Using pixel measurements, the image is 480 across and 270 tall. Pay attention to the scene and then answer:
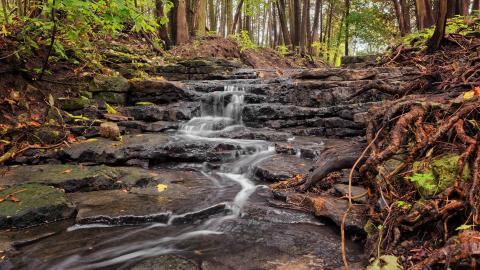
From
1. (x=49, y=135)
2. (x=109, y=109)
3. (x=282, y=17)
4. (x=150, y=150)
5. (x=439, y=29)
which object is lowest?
(x=150, y=150)

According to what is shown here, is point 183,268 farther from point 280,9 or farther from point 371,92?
point 280,9

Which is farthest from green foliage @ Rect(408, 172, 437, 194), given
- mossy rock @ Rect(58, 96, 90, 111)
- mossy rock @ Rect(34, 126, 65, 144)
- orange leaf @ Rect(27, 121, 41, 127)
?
mossy rock @ Rect(58, 96, 90, 111)

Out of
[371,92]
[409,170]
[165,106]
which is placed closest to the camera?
[409,170]

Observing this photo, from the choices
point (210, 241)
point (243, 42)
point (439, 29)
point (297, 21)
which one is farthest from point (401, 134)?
point (297, 21)

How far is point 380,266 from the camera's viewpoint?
2.90m

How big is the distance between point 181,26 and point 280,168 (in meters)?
12.3

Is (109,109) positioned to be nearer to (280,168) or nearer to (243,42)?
(280,168)

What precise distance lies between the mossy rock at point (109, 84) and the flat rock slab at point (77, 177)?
3.52 m

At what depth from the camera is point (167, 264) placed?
3.43 metres

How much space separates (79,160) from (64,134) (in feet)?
3.74

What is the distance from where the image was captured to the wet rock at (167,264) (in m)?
3.37

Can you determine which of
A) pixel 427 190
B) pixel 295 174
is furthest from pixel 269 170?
pixel 427 190

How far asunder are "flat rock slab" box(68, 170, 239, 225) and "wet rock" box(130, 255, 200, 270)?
1116mm

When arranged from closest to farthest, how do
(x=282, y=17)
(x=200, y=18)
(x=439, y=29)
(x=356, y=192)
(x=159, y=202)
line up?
(x=356, y=192) → (x=159, y=202) → (x=439, y=29) → (x=200, y=18) → (x=282, y=17)
